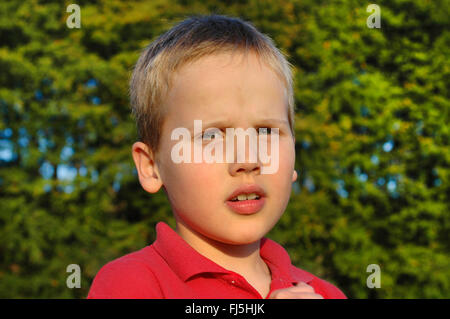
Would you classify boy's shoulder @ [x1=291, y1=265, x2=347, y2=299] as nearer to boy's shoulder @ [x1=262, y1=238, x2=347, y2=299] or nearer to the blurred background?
boy's shoulder @ [x1=262, y1=238, x2=347, y2=299]

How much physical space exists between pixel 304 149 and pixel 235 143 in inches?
441

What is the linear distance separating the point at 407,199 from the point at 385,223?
689 millimetres

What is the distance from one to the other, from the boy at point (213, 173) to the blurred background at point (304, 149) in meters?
9.23

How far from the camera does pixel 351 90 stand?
11.1 metres

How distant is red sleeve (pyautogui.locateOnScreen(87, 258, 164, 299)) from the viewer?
4.72ft

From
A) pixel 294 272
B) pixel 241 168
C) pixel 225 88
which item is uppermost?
pixel 225 88

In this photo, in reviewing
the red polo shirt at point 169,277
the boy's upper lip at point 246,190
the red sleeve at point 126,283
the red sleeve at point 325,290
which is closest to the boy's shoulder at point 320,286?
the red sleeve at point 325,290

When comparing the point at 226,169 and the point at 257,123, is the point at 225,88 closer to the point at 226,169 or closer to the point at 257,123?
the point at 257,123

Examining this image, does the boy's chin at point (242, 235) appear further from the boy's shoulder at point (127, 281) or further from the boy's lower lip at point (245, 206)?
the boy's shoulder at point (127, 281)

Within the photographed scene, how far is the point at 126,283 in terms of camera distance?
1456mm

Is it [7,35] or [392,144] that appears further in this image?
[7,35]

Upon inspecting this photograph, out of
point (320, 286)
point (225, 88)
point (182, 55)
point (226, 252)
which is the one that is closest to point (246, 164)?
point (225, 88)
